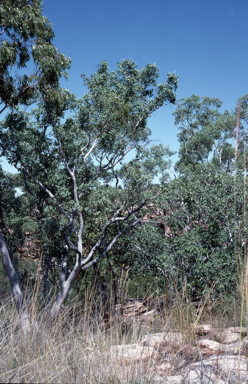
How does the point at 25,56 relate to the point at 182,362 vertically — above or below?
above

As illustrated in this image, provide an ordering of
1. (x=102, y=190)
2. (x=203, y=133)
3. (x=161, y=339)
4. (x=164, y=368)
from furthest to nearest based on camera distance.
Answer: (x=203, y=133) < (x=102, y=190) < (x=161, y=339) < (x=164, y=368)

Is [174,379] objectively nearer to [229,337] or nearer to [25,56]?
[229,337]

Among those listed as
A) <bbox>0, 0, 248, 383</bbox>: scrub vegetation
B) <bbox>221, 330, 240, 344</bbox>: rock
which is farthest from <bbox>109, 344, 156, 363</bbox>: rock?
<bbox>0, 0, 248, 383</bbox>: scrub vegetation

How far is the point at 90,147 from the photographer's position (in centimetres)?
701

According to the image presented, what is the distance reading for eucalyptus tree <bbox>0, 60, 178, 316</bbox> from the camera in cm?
600

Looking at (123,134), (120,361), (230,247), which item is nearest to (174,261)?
(230,247)

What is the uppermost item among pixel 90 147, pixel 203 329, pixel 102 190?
pixel 90 147

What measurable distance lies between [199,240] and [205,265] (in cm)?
55

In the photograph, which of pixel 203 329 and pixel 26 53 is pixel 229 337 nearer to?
pixel 203 329

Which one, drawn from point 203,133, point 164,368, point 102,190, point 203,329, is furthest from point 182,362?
point 203,133

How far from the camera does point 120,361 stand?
2.31m

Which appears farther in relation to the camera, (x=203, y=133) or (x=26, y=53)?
(x=203, y=133)

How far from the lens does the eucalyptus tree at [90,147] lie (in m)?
6.00

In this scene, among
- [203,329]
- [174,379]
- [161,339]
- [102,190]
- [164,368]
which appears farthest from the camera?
[102,190]
